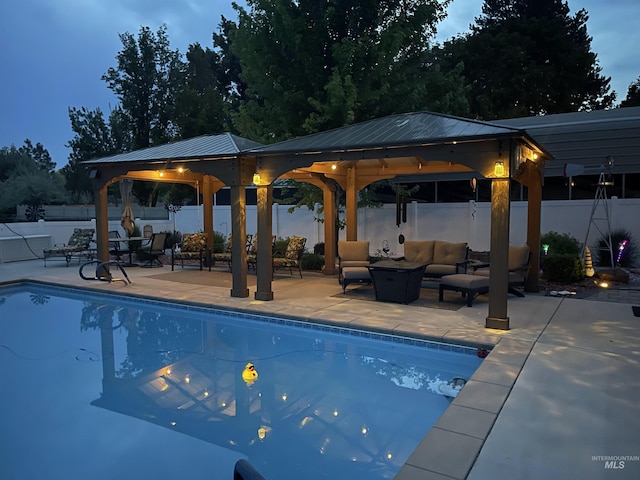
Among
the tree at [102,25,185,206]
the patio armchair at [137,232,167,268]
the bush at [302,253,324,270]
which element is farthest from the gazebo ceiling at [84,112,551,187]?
the tree at [102,25,185,206]

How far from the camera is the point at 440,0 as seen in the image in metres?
12.9

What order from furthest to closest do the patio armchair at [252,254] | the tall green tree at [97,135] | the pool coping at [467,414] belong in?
the tall green tree at [97,135]
the patio armchair at [252,254]
the pool coping at [467,414]

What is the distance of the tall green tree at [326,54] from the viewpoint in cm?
1186

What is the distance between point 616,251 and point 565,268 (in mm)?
3028

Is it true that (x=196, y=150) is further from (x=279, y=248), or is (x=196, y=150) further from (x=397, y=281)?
(x=397, y=281)

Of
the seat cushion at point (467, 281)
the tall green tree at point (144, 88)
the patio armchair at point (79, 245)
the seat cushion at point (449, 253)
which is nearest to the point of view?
the seat cushion at point (467, 281)

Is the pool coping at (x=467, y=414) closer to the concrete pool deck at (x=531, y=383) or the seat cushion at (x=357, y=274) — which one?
the concrete pool deck at (x=531, y=383)

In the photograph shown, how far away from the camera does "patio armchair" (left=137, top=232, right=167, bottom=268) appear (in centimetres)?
1391

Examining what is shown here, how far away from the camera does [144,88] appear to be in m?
23.0

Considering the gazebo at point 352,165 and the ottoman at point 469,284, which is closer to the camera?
the gazebo at point 352,165

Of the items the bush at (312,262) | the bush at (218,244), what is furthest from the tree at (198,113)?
the bush at (312,262)

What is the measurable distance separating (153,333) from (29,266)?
8.74m

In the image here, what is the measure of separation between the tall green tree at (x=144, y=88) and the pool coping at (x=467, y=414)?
19.6 metres

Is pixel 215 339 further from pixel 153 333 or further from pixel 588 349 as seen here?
pixel 588 349
